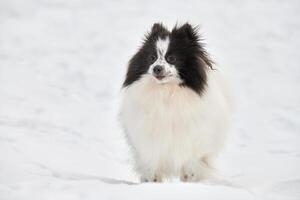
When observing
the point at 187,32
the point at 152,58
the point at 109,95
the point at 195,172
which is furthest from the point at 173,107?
the point at 109,95

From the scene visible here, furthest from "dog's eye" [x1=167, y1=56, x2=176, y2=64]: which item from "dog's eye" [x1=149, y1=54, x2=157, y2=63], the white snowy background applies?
the white snowy background

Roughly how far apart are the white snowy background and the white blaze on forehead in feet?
3.89

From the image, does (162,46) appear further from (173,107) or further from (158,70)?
(173,107)

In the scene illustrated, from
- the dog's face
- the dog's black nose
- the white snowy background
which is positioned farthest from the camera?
the dog's face

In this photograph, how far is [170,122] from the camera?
6.59 m

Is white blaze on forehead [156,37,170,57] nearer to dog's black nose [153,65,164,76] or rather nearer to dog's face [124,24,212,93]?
dog's face [124,24,212,93]

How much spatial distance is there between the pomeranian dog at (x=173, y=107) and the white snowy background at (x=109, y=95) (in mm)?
489

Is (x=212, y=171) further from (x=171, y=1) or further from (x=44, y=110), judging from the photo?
(x=171, y=1)

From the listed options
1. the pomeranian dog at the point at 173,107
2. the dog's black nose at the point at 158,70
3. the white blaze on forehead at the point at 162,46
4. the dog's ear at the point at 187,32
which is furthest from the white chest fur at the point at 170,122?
the dog's ear at the point at 187,32

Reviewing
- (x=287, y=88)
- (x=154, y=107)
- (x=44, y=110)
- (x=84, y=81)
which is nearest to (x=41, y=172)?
(x=154, y=107)

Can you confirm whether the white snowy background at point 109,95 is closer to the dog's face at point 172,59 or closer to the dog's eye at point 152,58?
the dog's face at point 172,59

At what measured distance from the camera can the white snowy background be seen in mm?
5805

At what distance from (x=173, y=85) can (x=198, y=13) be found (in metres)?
9.84

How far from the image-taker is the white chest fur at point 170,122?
6555 mm
